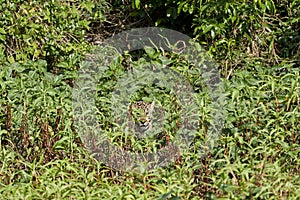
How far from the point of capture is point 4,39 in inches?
248

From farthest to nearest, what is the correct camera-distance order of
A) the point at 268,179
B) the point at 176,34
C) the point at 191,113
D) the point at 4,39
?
the point at 176,34, the point at 4,39, the point at 191,113, the point at 268,179

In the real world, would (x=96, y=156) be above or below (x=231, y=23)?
below

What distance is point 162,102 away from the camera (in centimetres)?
544

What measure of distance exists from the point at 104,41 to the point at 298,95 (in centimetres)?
312

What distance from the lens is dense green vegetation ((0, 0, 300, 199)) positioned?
4.30m

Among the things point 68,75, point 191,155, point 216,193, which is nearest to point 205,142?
point 191,155

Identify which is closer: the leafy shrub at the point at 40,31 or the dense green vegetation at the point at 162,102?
the dense green vegetation at the point at 162,102

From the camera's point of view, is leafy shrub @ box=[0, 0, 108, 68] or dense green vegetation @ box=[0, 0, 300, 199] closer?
dense green vegetation @ box=[0, 0, 300, 199]

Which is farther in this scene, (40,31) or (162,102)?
(40,31)

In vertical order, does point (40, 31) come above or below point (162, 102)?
above

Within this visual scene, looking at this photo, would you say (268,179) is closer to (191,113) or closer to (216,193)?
(216,193)

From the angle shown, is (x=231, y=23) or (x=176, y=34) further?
(x=176, y=34)

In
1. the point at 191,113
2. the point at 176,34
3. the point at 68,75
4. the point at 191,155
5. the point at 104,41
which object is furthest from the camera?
the point at 104,41

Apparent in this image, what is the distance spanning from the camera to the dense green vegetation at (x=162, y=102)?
430cm
